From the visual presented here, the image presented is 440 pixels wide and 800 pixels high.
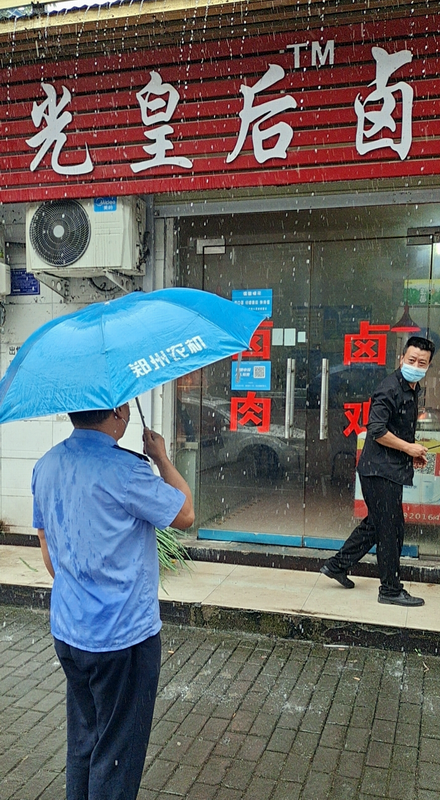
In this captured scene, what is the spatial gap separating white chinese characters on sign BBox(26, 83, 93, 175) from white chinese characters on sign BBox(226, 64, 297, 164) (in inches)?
56.9

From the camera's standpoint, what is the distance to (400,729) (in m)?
3.61

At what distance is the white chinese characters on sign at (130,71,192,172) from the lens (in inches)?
220

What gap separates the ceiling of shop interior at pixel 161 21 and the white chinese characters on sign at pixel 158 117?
1.09 feet

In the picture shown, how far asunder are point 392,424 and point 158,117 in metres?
3.22

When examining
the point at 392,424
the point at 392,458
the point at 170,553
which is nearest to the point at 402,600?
the point at 392,458

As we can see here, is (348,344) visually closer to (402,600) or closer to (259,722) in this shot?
(402,600)

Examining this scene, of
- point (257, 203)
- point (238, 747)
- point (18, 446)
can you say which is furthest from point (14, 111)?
point (238, 747)

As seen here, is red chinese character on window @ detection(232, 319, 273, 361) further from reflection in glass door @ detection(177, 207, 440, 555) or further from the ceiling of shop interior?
the ceiling of shop interior

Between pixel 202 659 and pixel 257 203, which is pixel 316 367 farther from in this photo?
pixel 202 659

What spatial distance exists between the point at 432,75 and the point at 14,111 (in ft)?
12.0

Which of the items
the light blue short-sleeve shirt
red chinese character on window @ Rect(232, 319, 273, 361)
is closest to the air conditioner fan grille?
red chinese character on window @ Rect(232, 319, 273, 361)

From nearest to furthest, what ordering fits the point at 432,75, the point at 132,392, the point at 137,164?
the point at 132,392, the point at 432,75, the point at 137,164

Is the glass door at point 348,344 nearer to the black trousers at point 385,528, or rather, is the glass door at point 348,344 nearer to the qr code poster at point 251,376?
the qr code poster at point 251,376

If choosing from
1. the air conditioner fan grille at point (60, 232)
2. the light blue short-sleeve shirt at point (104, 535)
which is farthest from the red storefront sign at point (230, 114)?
the light blue short-sleeve shirt at point (104, 535)
